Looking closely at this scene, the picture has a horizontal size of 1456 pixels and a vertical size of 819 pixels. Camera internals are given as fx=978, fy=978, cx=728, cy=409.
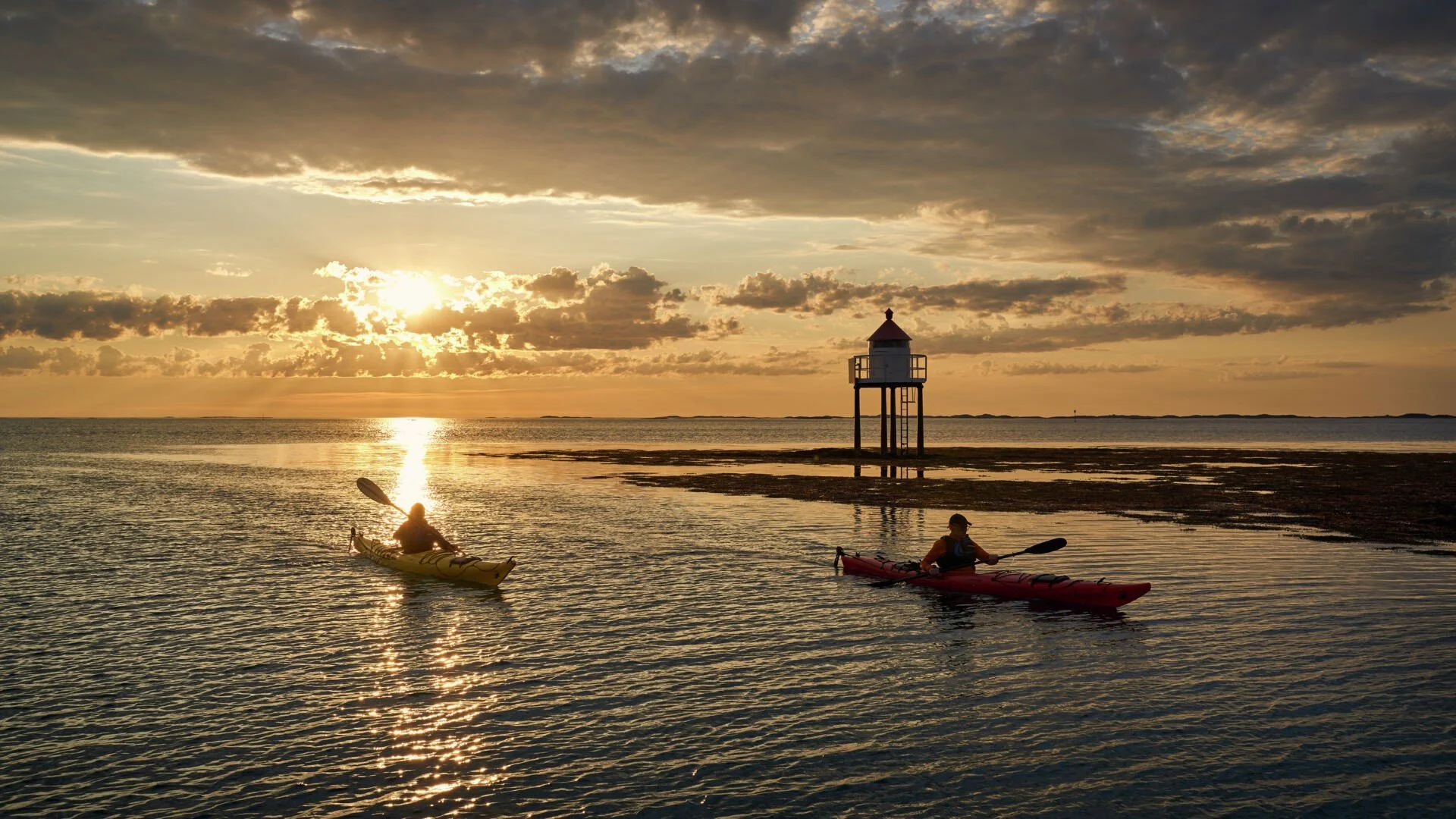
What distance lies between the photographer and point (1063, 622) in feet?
61.8

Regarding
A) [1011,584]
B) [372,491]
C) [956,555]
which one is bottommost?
[1011,584]

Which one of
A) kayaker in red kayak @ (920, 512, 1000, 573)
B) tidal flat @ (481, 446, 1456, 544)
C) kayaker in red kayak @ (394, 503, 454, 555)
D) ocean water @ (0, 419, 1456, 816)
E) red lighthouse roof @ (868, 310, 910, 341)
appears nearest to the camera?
ocean water @ (0, 419, 1456, 816)

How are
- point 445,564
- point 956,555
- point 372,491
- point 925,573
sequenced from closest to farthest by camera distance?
A: 1. point 956,555
2. point 925,573
3. point 445,564
4. point 372,491

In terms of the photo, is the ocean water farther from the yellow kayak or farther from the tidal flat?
the tidal flat

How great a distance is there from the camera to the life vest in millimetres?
22031

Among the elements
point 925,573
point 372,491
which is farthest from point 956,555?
point 372,491

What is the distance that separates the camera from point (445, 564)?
78.5 feet

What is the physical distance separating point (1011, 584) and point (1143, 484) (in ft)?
108

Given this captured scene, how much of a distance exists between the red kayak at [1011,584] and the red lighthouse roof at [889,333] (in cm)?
4161

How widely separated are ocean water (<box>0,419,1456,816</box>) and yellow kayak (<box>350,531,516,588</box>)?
470 millimetres

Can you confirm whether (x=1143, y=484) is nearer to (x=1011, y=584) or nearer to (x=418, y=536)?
(x=1011, y=584)

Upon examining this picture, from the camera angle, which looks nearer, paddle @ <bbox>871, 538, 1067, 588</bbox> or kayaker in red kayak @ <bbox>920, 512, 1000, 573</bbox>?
kayaker in red kayak @ <bbox>920, 512, 1000, 573</bbox>

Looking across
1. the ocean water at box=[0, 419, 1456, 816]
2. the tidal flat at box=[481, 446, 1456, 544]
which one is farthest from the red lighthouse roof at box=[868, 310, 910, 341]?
the ocean water at box=[0, 419, 1456, 816]

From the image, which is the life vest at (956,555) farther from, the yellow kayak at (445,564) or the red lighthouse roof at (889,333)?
the red lighthouse roof at (889,333)
